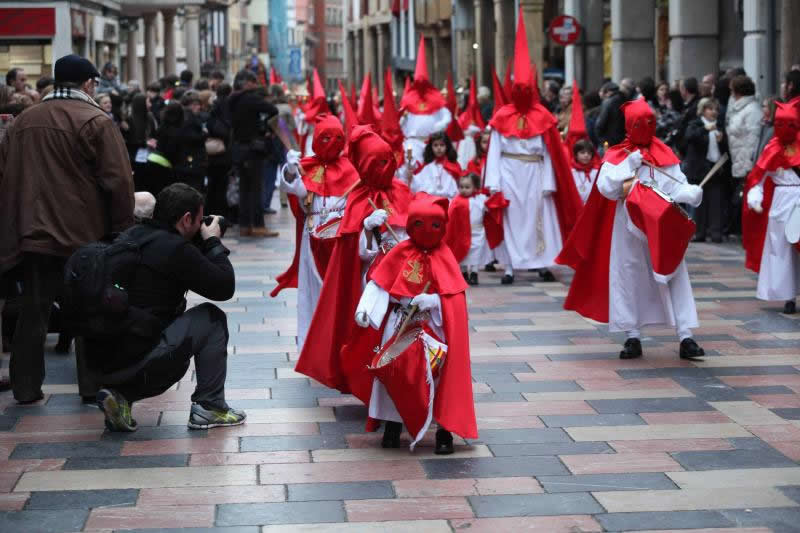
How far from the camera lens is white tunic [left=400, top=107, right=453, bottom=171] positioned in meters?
17.9

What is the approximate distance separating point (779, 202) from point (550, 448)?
5177mm

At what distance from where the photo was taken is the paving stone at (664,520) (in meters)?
6.14

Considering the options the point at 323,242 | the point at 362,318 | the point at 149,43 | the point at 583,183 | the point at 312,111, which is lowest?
the point at 362,318

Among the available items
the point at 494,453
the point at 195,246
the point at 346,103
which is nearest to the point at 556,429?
the point at 494,453

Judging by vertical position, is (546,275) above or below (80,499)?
above

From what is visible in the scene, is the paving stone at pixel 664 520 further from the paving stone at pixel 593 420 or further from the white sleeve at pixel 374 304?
the paving stone at pixel 593 420

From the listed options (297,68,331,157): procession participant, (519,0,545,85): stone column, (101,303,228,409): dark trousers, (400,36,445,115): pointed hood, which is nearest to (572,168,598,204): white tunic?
(297,68,331,157): procession participant

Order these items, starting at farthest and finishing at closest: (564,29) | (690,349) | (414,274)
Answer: (564,29) < (690,349) < (414,274)

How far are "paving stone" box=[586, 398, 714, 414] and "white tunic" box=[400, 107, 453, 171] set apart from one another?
9.24m

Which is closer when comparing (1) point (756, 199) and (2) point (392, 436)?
(2) point (392, 436)

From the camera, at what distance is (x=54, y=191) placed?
28.2ft

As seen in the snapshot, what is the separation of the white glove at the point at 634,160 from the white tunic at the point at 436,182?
5.32 m

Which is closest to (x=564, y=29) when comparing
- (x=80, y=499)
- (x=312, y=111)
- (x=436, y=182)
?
(x=312, y=111)

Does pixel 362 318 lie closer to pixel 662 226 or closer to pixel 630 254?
pixel 662 226
